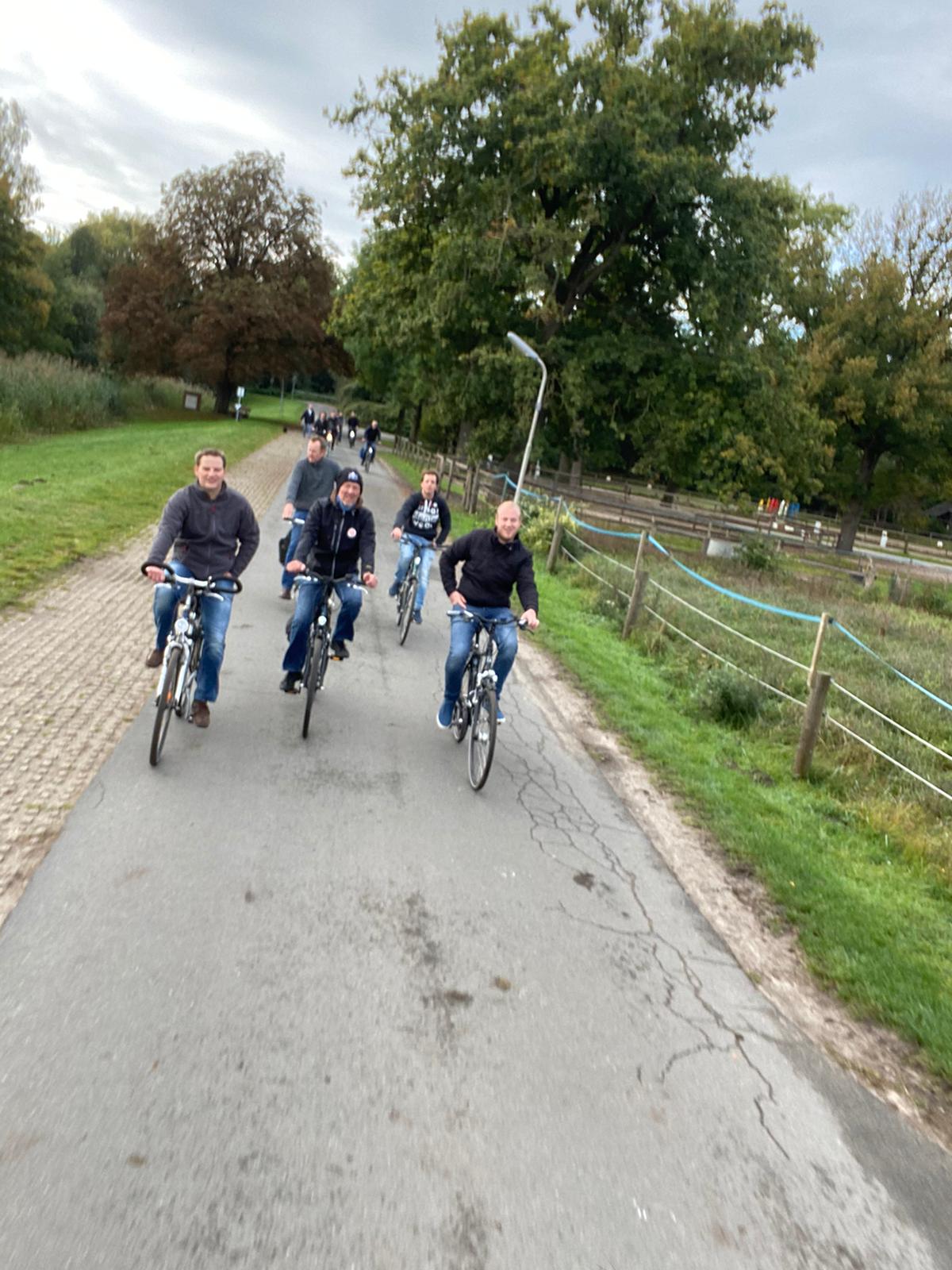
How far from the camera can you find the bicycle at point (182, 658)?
575 cm

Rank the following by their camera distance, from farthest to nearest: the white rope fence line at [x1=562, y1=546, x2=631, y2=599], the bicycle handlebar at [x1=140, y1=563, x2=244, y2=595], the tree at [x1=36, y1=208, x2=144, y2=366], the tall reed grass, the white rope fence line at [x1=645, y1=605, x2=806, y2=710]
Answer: the tree at [x1=36, y1=208, x2=144, y2=366] < the tall reed grass < the white rope fence line at [x1=562, y1=546, x2=631, y2=599] < the white rope fence line at [x1=645, y1=605, x2=806, y2=710] < the bicycle handlebar at [x1=140, y1=563, x2=244, y2=595]

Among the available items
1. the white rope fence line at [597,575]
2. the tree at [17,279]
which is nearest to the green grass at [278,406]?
the tree at [17,279]

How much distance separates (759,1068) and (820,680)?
4.46 meters

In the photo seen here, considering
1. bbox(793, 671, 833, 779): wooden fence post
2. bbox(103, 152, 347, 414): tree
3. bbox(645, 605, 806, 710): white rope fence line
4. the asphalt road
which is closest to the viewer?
the asphalt road

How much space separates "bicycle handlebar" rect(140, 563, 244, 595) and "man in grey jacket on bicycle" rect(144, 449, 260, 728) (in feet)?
0.16

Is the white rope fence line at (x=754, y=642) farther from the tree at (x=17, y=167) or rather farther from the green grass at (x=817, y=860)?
the tree at (x=17, y=167)

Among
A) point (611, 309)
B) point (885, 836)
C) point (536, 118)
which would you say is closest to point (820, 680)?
point (885, 836)

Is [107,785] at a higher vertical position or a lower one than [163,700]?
lower

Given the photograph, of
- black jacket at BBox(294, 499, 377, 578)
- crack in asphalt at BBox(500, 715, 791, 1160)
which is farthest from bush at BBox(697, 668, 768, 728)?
black jacket at BBox(294, 499, 377, 578)

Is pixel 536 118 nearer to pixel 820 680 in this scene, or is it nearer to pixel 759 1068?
pixel 820 680

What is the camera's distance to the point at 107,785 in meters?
5.39

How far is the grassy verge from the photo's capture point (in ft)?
15.8

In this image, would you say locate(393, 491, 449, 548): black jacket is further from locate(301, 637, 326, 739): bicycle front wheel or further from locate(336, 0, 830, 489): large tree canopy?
locate(336, 0, 830, 489): large tree canopy

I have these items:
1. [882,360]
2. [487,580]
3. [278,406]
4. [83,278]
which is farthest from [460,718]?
[278,406]
